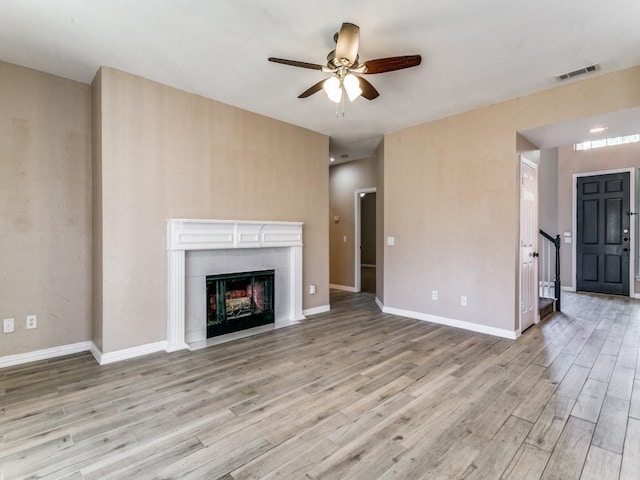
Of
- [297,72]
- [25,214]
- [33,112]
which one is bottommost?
[25,214]

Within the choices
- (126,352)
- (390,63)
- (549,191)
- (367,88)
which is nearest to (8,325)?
(126,352)

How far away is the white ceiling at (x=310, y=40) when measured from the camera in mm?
2234

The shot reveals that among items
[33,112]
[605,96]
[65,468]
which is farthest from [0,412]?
[605,96]

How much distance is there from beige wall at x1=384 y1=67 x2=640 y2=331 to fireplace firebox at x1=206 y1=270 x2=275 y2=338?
1958mm

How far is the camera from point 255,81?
330 centimetres

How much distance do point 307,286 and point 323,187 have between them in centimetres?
157

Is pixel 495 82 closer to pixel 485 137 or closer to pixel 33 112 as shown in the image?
pixel 485 137

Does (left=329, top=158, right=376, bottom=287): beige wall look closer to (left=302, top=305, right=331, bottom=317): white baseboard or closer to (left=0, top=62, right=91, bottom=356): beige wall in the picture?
(left=302, top=305, right=331, bottom=317): white baseboard

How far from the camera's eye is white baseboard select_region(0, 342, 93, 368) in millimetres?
2959

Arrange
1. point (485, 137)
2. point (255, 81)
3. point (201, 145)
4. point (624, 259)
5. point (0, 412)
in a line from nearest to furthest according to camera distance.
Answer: point (0, 412) < point (255, 81) < point (201, 145) < point (485, 137) < point (624, 259)

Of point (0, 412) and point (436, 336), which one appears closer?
point (0, 412)

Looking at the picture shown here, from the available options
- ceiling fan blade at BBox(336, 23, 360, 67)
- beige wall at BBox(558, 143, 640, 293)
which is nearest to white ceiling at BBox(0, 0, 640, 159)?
ceiling fan blade at BBox(336, 23, 360, 67)

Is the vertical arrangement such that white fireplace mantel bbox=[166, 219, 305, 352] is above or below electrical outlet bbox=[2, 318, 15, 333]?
above

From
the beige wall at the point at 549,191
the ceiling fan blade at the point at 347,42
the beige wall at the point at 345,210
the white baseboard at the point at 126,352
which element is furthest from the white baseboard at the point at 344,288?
the ceiling fan blade at the point at 347,42
